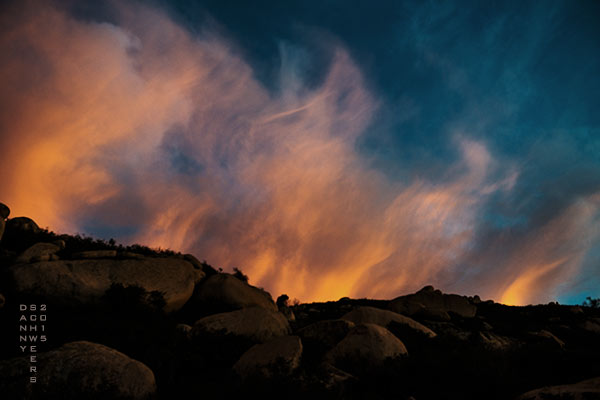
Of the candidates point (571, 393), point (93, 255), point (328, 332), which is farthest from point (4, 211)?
point (571, 393)

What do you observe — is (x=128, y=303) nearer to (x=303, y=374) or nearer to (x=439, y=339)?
(x=303, y=374)

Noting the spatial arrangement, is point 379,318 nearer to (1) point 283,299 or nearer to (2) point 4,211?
(1) point 283,299

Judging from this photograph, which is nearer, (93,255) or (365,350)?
(365,350)

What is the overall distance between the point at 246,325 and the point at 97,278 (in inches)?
328

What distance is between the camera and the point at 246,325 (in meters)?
15.3

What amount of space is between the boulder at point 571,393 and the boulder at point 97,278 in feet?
55.3

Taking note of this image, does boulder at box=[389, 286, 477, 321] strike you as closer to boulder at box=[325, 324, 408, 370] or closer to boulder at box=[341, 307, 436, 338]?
boulder at box=[341, 307, 436, 338]

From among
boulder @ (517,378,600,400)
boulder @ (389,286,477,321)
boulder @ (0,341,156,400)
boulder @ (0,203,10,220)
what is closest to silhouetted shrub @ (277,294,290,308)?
boulder @ (389,286,477,321)

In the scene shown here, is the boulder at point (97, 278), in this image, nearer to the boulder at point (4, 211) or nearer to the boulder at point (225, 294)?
the boulder at point (225, 294)

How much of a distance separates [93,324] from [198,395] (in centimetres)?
718

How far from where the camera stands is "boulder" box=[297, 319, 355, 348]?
14415 millimetres

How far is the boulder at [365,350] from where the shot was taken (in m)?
12.1

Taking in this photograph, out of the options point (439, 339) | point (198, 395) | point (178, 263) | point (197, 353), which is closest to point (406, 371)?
point (439, 339)

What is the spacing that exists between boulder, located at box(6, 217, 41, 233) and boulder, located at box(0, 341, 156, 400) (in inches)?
617
